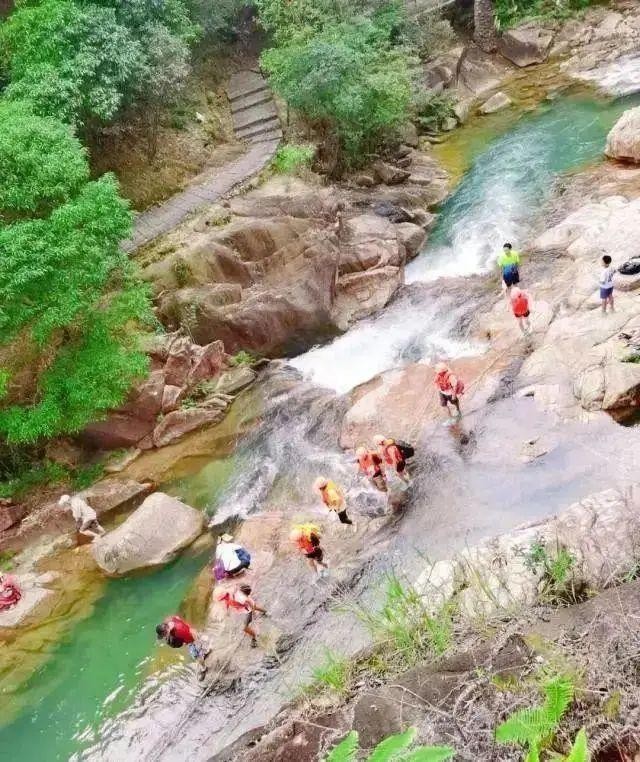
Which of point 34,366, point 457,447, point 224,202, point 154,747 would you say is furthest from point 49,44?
point 154,747

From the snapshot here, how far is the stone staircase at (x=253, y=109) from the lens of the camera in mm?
25344

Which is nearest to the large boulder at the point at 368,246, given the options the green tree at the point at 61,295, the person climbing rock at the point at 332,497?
the green tree at the point at 61,295

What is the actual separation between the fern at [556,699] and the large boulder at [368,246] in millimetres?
16911

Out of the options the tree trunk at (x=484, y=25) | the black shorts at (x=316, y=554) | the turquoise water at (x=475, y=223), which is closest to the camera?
the black shorts at (x=316, y=554)

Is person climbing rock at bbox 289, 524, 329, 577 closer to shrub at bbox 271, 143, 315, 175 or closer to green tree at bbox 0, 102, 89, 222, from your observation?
green tree at bbox 0, 102, 89, 222

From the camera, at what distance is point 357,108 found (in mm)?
22344

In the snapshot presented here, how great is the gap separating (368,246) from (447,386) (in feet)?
28.8

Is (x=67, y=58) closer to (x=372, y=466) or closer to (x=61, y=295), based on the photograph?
(x=61, y=295)

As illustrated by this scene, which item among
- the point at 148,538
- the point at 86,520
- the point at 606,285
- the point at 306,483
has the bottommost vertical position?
the point at 306,483

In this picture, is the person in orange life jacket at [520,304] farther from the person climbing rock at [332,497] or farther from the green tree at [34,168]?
the green tree at [34,168]

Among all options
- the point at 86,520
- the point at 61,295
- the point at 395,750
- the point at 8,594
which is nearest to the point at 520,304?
the point at 61,295

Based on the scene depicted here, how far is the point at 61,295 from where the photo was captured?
13.3 meters

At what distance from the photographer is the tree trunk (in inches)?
1328

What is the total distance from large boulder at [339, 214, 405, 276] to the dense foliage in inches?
175
